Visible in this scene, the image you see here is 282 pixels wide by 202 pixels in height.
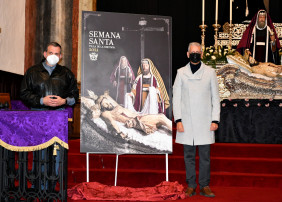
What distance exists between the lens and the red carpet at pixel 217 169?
5832 millimetres

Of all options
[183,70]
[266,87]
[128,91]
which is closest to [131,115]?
[128,91]

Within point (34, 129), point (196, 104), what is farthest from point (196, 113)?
point (34, 129)

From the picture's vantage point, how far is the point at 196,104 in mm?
5090

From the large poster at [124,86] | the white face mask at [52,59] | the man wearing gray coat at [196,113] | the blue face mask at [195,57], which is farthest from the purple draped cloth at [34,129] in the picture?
the blue face mask at [195,57]

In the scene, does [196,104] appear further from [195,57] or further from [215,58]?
[215,58]

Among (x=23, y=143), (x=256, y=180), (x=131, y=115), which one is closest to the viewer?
(x=23, y=143)

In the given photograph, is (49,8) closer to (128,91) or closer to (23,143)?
(128,91)

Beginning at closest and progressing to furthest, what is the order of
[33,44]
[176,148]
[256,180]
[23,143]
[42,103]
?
[23,143] < [42,103] < [256,180] < [176,148] < [33,44]

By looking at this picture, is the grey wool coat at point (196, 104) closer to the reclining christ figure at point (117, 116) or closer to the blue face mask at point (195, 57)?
the blue face mask at point (195, 57)

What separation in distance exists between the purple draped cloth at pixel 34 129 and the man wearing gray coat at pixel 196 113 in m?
1.52

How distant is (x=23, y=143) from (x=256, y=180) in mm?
3215

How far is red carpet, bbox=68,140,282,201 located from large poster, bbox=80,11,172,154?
1.00m

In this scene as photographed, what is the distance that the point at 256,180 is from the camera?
5840mm

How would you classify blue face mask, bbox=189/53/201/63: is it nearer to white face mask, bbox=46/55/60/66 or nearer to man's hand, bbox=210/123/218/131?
man's hand, bbox=210/123/218/131
